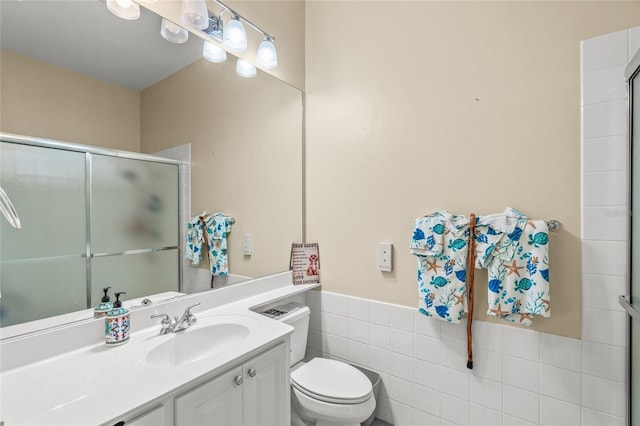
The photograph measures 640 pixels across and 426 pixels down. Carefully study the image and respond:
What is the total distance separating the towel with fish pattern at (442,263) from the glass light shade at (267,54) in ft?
3.92

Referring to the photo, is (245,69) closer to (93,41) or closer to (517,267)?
(93,41)

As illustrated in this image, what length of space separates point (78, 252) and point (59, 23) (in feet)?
2.60

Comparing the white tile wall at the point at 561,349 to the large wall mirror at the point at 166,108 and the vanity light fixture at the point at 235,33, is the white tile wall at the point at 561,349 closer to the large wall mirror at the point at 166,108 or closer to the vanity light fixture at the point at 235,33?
the large wall mirror at the point at 166,108

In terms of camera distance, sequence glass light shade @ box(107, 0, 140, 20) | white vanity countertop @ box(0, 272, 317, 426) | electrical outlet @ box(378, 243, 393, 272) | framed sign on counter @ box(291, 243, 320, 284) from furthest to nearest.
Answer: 1. framed sign on counter @ box(291, 243, 320, 284)
2. electrical outlet @ box(378, 243, 393, 272)
3. glass light shade @ box(107, 0, 140, 20)
4. white vanity countertop @ box(0, 272, 317, 426)

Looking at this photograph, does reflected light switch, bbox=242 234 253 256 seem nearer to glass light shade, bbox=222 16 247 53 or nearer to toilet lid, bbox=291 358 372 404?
toilet lid, bbox=291 358 372 404

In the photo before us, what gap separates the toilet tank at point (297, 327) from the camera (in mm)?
1585

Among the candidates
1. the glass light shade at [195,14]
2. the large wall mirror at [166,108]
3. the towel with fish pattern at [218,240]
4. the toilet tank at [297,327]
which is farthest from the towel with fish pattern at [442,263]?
the glass light shade at [195,14]

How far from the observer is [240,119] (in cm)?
167

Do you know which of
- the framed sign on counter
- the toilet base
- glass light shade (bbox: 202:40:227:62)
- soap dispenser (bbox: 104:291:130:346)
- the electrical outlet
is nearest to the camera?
soap dispenser (bbox: 104:291:130:346)

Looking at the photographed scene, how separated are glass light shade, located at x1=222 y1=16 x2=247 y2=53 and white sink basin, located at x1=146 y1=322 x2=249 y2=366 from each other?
1328mm

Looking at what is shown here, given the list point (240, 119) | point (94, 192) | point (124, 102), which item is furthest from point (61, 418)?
point (240, 119)

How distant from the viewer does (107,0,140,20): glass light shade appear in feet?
3.72

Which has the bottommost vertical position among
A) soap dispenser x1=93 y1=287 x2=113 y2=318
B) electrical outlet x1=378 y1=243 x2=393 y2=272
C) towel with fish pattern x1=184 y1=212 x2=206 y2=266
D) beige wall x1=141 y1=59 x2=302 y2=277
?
soap dispenser x1=93 y1=287 x2=113 y2=318

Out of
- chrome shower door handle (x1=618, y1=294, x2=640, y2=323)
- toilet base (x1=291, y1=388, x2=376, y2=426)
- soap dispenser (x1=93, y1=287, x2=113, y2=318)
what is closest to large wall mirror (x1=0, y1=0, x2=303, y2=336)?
soap dispenser (x1=93, y1=287, x2=113, y2=318)
